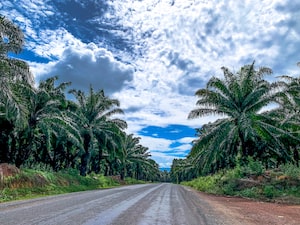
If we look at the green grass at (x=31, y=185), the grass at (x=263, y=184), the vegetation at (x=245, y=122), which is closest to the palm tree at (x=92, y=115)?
the green grass at (x=31, y=185)

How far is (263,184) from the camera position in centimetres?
1784

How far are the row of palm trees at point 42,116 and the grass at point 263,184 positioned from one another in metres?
12.9

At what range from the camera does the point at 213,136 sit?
2302 cm

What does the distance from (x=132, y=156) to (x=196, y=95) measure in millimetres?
34457

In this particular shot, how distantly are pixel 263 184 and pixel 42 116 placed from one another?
16430 mm

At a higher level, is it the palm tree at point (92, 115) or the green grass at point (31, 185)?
the palm tree at point (92, 115)

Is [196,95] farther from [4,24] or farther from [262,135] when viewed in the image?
[4,24]

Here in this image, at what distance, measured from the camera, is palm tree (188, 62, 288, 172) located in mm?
21891

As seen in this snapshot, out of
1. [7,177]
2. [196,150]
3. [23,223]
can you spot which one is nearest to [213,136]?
[196,150]

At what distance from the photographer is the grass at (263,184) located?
15.6 metres

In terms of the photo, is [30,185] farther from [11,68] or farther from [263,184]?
[263,184]

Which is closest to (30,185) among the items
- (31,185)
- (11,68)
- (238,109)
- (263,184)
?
(31,185)

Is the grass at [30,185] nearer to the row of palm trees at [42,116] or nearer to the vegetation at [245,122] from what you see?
the row of palm trees at [42,116]

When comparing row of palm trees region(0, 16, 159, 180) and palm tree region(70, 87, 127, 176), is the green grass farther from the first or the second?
palm tree region(70, 87, 127, 176)
